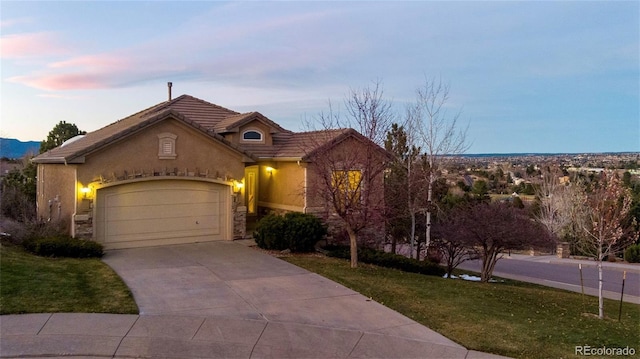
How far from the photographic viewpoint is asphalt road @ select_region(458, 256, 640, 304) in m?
18.6

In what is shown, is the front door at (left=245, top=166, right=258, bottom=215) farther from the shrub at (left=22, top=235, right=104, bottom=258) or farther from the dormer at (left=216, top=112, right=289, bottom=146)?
the shrub at (left=22, top=235, right=104, bottom=258)

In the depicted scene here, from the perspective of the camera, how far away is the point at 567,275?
906 inches

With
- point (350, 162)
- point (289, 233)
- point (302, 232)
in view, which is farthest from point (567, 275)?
point (350, 162)

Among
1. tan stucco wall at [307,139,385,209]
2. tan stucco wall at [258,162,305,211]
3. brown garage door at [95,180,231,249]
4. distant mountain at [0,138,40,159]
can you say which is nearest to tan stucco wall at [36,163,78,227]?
brown garage door at [95,180,231,249]

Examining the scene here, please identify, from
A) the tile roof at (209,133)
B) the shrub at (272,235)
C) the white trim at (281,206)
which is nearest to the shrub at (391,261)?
the shrub at (272,235)

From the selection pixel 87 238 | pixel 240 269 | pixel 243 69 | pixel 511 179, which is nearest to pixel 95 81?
pixel 243 69

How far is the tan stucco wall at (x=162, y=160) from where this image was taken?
13953 mm

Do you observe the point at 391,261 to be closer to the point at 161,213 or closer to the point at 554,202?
the point at 161,213

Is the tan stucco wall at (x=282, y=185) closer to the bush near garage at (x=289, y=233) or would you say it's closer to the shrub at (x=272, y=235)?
the bush near garage at (x=289, y=233)

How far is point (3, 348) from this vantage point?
253 inches

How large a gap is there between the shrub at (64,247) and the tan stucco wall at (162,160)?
5.95ft

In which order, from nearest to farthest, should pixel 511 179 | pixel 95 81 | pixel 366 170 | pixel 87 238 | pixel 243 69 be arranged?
pixel 366 170 → pixel 87 238 → pixel 95 81 → pixel 243 69 → pixel 511 179

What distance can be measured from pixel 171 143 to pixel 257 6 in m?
5.29

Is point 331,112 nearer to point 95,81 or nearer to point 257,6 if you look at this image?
point 257,6
